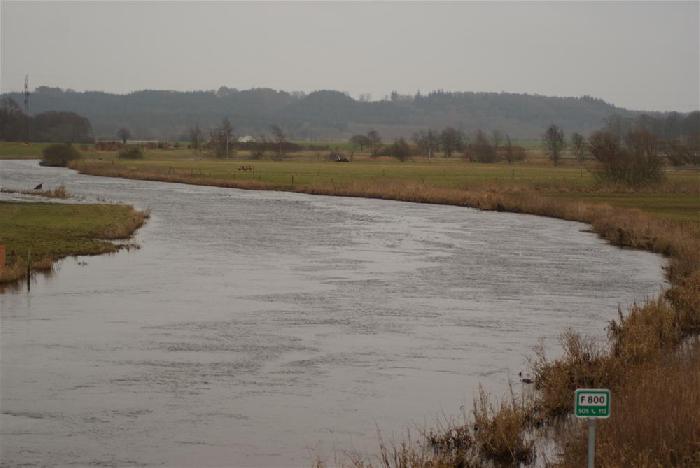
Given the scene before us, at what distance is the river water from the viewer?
53.4ft

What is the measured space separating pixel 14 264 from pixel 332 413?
18988 mm

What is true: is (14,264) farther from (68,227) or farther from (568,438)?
(568,438)

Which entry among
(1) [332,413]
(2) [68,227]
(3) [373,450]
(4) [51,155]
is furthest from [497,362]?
(4) [51,155]

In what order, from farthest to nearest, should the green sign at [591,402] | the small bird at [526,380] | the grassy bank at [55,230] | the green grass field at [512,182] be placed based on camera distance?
1. the green grass field at [512,182]
2. the grassy bank at [55,230]
3. the small bird at [526,380]
4. the green sign at [591,402]

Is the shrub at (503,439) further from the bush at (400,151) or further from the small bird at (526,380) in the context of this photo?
the bush at (400,151)

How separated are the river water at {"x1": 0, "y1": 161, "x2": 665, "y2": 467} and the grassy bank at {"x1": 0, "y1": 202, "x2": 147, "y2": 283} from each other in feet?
3.38

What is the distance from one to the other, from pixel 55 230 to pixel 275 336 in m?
24.2

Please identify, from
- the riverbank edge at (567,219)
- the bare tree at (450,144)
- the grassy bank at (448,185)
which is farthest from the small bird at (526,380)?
the bare tree at (450,144)

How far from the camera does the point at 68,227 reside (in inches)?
1827

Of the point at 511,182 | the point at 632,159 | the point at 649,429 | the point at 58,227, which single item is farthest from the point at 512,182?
the point at 649,429

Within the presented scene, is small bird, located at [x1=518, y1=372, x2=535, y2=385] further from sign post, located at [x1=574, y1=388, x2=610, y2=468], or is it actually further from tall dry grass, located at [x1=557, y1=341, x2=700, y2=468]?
sign post, located at [x1=574, y1=388, x2=610, y2=468]

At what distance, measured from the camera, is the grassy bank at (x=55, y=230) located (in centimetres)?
3497

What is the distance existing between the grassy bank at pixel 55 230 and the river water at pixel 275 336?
40.5 inches

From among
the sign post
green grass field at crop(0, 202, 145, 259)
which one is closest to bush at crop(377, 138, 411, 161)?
green grass field at crop(0, 202, 145, 259)
